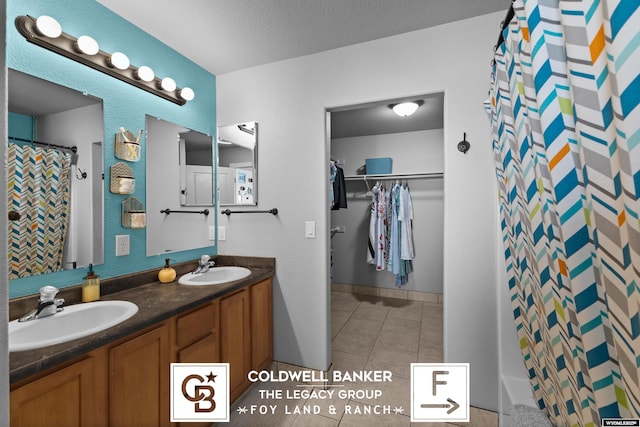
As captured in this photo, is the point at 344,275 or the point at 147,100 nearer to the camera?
the point at 147,100

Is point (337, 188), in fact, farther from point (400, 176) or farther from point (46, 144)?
point (46, 144)

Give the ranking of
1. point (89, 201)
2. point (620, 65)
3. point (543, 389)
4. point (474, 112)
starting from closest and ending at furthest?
point (620, 65) → point (543, 389) → point (89, 201) → point (474, 112)

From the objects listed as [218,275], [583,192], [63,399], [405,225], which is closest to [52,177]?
[63,399]

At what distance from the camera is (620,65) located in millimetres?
404

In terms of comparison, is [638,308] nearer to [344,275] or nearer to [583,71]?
[583,71]

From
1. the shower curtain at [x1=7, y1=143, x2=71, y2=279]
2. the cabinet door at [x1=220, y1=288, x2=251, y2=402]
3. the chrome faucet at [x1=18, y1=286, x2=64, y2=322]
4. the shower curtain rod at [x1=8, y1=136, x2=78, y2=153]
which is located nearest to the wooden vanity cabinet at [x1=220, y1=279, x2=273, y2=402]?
the cabinet door at [x1=220, y1=288, x2=251, y2=402]

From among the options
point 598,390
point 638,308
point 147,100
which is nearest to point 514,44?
point 638,308

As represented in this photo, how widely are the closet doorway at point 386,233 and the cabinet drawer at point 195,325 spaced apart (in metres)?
1.30

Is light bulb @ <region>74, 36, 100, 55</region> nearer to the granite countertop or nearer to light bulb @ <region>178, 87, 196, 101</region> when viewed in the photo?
light bulb @ <region>178, 87, 196, 101</region>

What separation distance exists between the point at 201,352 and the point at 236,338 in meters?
0.29

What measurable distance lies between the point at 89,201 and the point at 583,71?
203 cm

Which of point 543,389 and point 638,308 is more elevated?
point 638,308

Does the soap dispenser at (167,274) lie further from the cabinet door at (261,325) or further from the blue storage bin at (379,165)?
the blue storage bin at (379,165)

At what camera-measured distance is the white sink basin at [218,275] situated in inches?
72.1
